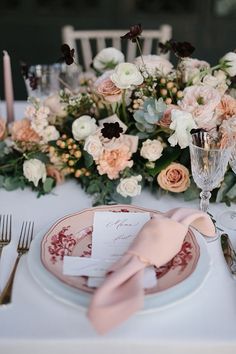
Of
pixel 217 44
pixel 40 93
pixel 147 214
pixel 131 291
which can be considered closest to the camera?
pixel 131 291

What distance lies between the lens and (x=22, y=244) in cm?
85

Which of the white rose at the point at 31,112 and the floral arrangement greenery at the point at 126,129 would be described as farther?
the white rose at the point at 31,112

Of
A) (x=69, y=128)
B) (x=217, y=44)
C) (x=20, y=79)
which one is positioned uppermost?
(x=69, y=128)

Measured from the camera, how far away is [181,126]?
36.9 inches

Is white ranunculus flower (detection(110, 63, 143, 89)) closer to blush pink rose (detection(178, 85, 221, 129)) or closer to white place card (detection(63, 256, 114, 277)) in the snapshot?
blush pink rose (detection(178, 85, 221, 129))

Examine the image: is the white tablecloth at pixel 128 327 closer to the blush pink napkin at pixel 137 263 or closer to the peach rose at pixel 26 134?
the blush pink napkin at pixel 137 263

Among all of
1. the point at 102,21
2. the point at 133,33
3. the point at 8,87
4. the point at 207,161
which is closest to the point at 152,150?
the point at 207,161

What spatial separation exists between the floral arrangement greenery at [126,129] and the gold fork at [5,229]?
0.12 m

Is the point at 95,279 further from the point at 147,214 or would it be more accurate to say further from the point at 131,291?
the point at 147,214

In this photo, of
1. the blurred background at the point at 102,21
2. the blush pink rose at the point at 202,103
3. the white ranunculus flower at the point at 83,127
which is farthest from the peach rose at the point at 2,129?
the blurred background at the point at 102,21

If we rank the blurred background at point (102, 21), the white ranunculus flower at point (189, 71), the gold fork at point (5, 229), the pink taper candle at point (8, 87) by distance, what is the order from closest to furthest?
1. the gold fork at point (5, 229)
2. the white ranunculus flower at point (189, 71)
3. the pink taper candle at point (8, 87)
4. the blurred background at point (102, 21)

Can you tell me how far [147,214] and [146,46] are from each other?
1.30m

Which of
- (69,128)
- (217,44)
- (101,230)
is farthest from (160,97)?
(217,44)

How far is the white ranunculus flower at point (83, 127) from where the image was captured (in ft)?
3.34
